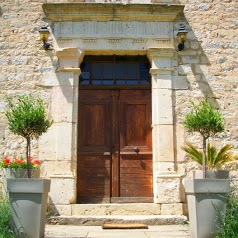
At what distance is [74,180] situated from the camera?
20.2 ft

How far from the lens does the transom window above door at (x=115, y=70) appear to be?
689 centimetres

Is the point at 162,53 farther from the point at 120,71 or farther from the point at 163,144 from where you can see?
the point at 163,144

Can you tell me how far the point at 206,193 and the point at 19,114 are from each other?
233 centimetres

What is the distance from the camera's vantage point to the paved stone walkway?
4715mm

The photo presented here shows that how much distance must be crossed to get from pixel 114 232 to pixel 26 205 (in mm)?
1375

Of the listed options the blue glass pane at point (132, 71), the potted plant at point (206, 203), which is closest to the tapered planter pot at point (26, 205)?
the potted plant at point (206, 203)

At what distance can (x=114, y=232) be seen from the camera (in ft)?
16.3

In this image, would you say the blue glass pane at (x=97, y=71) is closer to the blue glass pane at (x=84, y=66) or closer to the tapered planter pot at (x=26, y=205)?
the blue glass pane at (x=84, y=66)

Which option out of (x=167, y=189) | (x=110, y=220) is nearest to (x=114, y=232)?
(x=110, y=220)

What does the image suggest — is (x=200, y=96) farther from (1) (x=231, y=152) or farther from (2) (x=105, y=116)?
(2) (x=105, y=116)

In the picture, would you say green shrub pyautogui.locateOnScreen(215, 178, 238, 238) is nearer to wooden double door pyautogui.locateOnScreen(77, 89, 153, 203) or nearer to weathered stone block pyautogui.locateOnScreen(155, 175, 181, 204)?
weathered stone block pyautogui.locateOnScreen(155, 175, 181, 204)

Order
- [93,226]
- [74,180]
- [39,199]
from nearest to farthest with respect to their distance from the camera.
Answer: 1. [39,199]
2. [93,226]
3. [74,180]

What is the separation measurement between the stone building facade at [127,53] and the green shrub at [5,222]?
1.81 metres

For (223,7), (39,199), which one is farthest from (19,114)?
(223,7)
